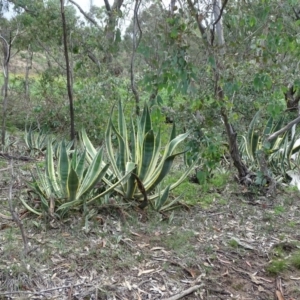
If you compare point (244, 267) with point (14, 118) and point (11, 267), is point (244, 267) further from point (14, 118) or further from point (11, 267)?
point (14, 118)

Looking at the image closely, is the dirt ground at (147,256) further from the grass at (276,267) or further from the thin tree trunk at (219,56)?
the thin tree trunk at (219,56)

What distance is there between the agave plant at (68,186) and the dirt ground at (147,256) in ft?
0.39

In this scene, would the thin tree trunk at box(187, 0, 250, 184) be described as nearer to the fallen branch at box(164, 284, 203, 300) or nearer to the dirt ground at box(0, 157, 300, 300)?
the dirt ground at box(0, 157, 300, 300)

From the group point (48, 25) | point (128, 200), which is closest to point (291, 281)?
point (128, 200)

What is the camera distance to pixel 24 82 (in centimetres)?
1014

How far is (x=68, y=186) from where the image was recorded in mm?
3775

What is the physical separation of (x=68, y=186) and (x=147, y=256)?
864 mm

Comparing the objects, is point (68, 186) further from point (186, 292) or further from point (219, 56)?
point (219, 56)

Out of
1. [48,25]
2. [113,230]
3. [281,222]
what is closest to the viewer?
[113,230]

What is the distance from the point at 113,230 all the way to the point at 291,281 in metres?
1.38

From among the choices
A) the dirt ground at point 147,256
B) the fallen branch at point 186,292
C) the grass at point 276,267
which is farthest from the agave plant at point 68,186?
the grass at point 276,267

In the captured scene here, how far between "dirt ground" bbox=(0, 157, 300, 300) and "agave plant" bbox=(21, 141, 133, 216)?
0.12m

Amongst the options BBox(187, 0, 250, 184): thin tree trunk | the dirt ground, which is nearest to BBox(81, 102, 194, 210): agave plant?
the dirt ground

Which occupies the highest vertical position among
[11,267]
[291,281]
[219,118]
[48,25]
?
[48,25]
